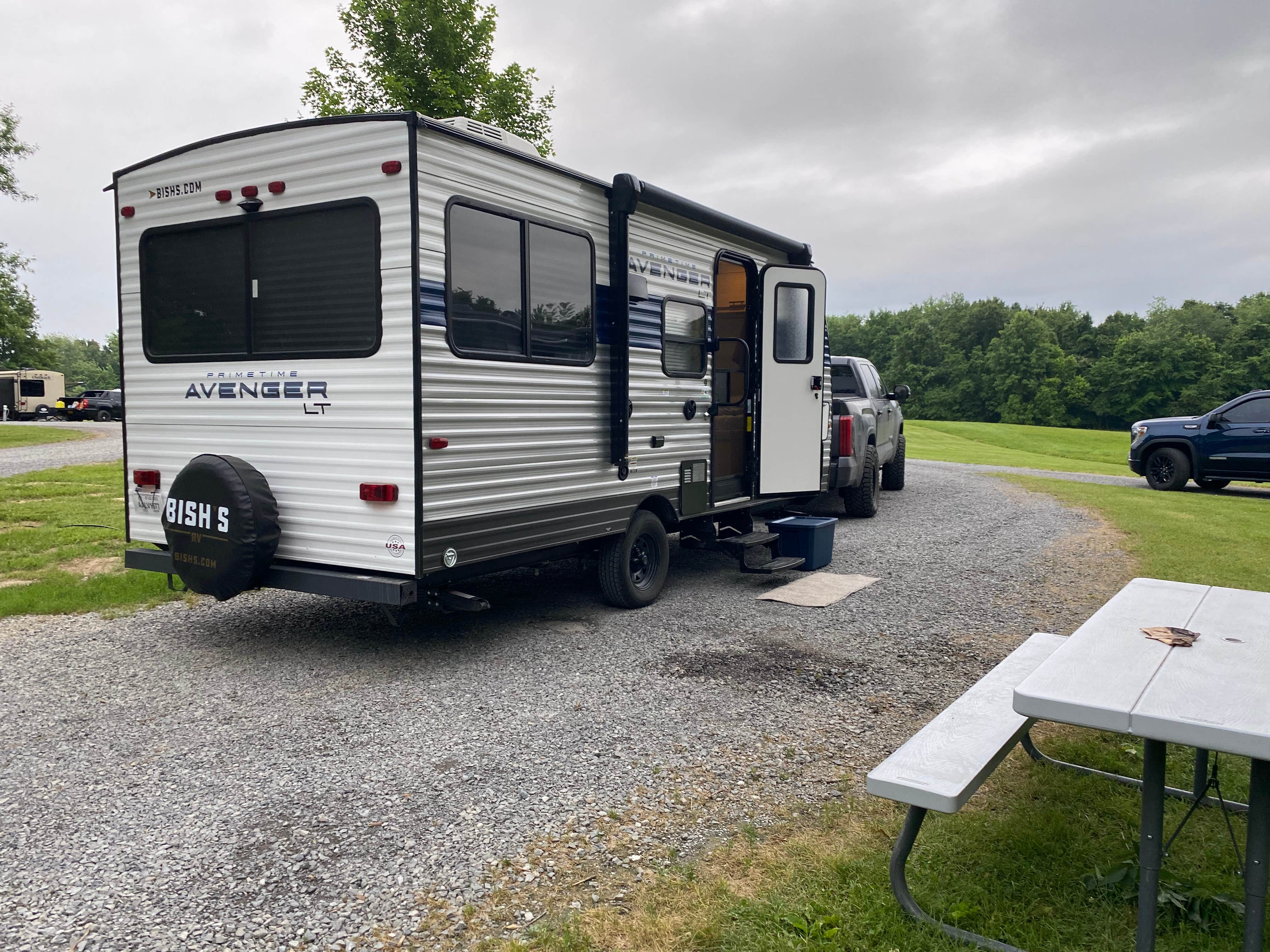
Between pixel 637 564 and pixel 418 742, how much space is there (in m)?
2.91

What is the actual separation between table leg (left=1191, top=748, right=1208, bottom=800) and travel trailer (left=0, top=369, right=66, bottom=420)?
45648 millimetres

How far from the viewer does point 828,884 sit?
112 inches

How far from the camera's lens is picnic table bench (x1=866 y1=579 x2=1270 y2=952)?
2176 millimetres

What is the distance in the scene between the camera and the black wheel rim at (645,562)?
674 centimetres

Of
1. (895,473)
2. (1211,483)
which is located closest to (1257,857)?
(895,473)

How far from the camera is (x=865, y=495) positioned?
Answer: 37.7 ft

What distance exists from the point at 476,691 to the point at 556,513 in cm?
130

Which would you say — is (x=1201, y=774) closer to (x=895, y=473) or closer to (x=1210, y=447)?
(x=895, y=473)

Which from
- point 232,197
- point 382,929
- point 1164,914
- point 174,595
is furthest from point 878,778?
point 174,595

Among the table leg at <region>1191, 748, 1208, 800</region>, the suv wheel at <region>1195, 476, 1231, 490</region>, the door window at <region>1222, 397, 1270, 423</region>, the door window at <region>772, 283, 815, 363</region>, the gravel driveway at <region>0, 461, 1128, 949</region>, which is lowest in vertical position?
the gravel driveway at <region>0, 461, 1128, 949</region>

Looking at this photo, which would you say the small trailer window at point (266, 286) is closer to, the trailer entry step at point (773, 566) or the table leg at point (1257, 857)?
the trailer entry step at point (773, 566)

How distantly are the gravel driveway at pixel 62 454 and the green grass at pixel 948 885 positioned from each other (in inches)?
535

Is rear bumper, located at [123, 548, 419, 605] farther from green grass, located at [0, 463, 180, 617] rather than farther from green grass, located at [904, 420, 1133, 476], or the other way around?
green grass, located at [904, 420, 1133, 476]

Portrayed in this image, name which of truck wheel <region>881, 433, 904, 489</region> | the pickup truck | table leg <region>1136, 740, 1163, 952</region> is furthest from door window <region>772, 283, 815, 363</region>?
truck wheel <region>881, 433, 904, 489</region>
